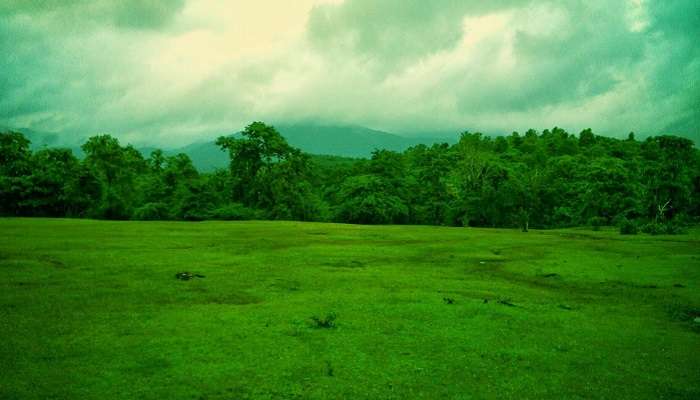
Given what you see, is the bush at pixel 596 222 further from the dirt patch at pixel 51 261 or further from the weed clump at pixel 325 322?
the dirt patch at pixel 51 261

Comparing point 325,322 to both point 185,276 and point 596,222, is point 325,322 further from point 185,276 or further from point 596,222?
point 596,222

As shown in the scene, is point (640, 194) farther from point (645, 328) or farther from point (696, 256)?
point (645, 328)

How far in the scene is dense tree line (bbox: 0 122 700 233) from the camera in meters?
57.9

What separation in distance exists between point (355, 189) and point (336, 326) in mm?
55228

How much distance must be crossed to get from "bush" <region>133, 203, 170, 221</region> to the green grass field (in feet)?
129

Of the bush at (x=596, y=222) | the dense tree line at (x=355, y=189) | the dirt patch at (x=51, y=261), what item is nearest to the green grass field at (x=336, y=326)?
the dirt patch at (x=51, y=261)

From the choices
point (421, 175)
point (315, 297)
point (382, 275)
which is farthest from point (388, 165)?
point (315, 297)

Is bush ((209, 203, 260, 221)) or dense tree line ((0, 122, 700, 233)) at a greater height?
dense tree line ((0, 122, 700, 233))

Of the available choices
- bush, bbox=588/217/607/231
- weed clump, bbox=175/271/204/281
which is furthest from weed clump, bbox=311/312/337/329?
bush, bbox=588/217/607/231

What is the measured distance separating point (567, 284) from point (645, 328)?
638 cm

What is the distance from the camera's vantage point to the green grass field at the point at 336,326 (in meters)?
9.23

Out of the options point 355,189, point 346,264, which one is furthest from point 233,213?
point 346,264

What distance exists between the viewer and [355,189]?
222 ft

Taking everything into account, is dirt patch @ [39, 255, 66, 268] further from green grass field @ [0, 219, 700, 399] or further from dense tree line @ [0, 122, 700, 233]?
dense tree line @ [0, 122, 700, 233]
